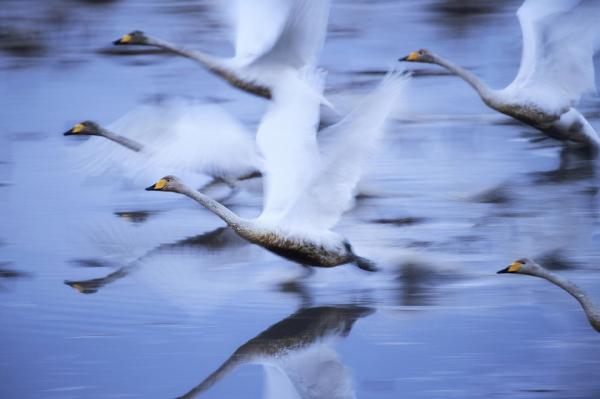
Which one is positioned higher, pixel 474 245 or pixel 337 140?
pixel 337 140

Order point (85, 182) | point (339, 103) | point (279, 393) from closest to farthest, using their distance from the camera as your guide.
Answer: point (279, 393)
point (85, 182)
point (339, 103)

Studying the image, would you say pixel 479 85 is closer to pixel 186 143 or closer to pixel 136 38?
pixel 186 143

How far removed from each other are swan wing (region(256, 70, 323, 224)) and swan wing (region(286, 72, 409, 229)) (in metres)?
0.09

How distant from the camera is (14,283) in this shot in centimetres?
777

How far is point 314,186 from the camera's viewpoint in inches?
296

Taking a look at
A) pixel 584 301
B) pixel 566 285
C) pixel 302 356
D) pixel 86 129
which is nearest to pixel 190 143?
pixel 86 129

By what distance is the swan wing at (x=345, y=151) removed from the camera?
736cm

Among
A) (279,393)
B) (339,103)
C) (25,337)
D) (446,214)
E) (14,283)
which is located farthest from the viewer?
(339,103)

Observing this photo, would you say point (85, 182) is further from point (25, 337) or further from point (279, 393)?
point (279, 393)

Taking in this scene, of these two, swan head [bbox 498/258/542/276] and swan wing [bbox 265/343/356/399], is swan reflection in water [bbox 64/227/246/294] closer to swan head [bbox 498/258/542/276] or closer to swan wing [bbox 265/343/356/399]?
swan wing [bbox 265/343/356/399]

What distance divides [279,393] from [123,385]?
30.0 inches

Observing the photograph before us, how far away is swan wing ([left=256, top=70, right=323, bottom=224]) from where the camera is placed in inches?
299

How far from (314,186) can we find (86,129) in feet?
9.18

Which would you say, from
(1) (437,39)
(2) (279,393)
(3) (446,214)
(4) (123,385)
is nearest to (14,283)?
(4) (123,385)
